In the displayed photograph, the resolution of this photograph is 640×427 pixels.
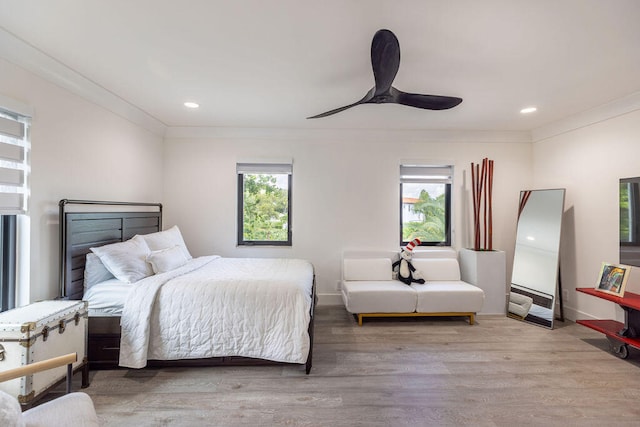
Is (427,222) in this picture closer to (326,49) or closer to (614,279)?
(614,279)

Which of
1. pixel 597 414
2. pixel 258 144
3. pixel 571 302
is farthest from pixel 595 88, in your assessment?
pixel 258 144

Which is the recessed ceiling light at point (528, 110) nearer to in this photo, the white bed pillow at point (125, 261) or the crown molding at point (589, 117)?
the crown molding at point (589, 117)

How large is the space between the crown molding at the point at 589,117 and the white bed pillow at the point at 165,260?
4886mm

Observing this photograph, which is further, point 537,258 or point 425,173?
point 425,173

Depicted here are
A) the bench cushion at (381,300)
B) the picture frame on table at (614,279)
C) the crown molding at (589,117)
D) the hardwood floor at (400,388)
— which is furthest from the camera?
the bench cushion at (381,300)

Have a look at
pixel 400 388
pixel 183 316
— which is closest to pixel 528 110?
pixel 400 388

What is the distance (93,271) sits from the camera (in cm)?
244

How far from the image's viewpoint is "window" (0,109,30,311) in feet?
6.31

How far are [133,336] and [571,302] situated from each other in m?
4.86

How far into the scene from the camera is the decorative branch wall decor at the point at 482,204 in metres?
3.81

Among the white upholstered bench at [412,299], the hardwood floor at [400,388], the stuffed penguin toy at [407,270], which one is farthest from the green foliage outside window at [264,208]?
the hardwood floor at [400,388]

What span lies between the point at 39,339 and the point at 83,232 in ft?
3.54

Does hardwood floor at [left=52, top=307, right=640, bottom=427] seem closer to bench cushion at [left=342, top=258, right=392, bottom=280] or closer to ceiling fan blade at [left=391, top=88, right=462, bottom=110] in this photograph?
bench cushion at [left=342, top=258, right=392, bottom=280]

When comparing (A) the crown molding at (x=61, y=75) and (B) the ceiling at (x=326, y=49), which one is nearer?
(B) the ceiling at (x=326, y=49)
